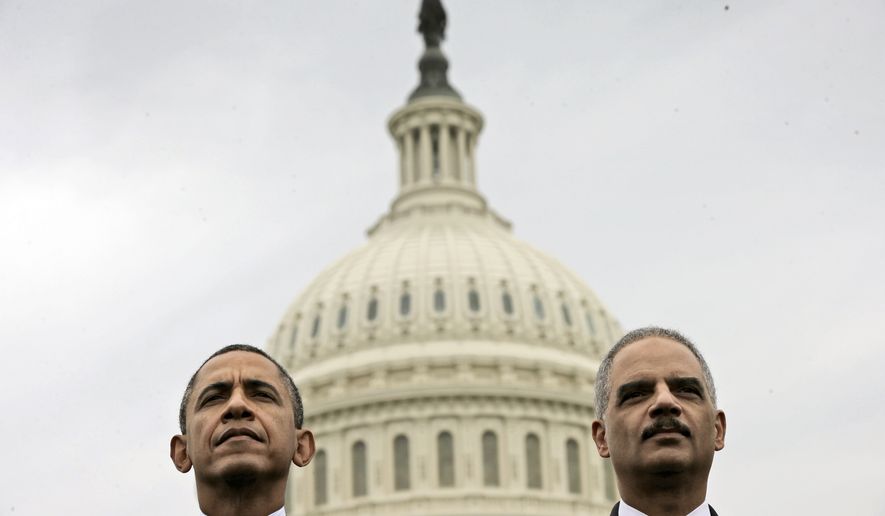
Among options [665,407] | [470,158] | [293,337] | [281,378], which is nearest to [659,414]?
[665,407]

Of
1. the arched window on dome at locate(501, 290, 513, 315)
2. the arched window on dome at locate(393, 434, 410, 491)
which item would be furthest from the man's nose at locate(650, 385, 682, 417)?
the arched window on dome at locate(501, 290, 513, 315)

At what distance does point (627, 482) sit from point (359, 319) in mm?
94164

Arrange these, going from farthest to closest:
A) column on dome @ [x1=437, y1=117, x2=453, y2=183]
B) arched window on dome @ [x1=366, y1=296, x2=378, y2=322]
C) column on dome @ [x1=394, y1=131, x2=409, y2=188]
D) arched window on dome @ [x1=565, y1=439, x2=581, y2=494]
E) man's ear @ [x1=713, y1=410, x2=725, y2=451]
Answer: column on dome @ [x1=394, y1=131, x2=409, y2=188]
column on dome @ [x1=437, y1=117, x2=453, y2=183]
arched window on dome @ [x1=366, y1=296, x2=378, y2=322]
arched window on dome @ [x1=565, y1=439, x2=581, y2=494]
man's ear @ [x1=713, y1=410, x2=725, y2=451]

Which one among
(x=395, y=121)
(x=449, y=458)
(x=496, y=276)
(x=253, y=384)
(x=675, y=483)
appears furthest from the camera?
(x=395, y=121)

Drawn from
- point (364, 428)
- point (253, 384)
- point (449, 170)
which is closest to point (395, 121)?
point (449, 170)

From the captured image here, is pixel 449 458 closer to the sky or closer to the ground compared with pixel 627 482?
closer to the sky

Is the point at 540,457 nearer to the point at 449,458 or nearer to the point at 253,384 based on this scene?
the point at 449,458

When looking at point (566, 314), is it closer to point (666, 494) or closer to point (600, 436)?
point (600, 436)

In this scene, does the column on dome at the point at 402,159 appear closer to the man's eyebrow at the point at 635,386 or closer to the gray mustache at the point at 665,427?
the man's eyebrow at the point at 635,386

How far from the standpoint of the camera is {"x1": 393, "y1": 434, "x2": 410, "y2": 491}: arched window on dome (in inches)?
3816

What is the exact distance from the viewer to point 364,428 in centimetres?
9806

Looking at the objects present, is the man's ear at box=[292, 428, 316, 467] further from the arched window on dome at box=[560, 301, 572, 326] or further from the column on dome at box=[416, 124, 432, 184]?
the column on dome at box=[416, 124, 432, 184]

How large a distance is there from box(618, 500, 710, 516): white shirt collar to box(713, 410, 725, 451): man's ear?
1.30ft

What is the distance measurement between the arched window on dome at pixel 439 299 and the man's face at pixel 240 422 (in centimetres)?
9397
